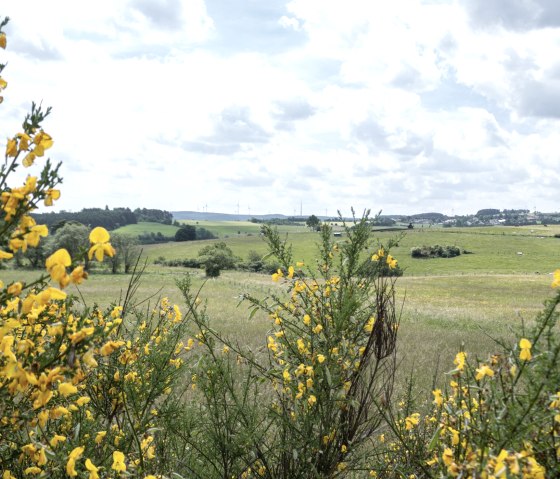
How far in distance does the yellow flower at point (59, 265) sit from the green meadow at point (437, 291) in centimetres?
166

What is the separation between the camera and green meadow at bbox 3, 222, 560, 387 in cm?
1641

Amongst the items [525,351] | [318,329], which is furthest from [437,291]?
[525,351]

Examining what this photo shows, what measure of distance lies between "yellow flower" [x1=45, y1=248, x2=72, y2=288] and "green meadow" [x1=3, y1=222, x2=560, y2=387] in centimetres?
166

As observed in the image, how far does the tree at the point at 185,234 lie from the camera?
110m

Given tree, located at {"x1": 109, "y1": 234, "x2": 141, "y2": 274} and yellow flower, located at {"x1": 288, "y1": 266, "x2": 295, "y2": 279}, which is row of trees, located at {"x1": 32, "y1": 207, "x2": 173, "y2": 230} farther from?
yellow flower, located at {"x1": 288, "y1": 266, "x2": 295, "y2": 279}

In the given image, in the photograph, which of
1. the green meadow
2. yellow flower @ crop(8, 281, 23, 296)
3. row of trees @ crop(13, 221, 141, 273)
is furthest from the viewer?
row of trees @ crop(13, 221, 141, 273)

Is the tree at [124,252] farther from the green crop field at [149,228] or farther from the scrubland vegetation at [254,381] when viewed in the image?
the scrubland vegetation at [254,381]

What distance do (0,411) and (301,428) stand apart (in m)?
1.95

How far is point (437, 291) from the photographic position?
4269 cm

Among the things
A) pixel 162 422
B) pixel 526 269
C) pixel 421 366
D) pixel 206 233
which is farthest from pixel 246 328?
pixel 206 233

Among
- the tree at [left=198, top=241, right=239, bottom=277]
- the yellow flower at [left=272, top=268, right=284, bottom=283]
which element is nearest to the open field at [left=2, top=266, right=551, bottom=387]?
the yellow flower at [left=272, top=268, right=284, bottom=283]

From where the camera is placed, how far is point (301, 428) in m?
3.18

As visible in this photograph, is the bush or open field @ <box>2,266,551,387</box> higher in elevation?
the bush

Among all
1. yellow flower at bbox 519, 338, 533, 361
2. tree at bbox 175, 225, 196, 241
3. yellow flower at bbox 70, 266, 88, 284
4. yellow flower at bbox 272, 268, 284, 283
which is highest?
yellow flower at bbox 70, 266, 88, 284
